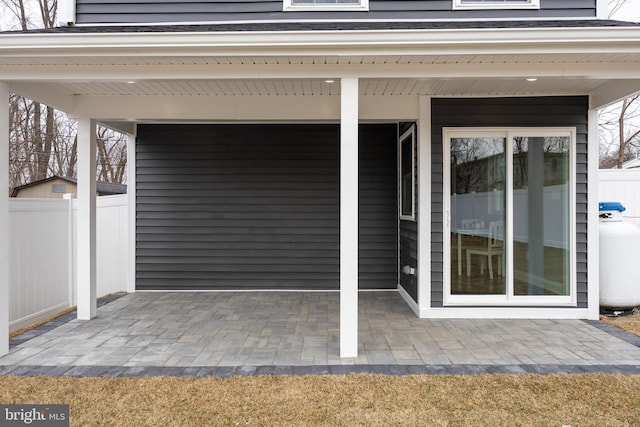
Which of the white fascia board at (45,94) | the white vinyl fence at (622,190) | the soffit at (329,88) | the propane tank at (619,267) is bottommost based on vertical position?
the propane tank at (619,267)

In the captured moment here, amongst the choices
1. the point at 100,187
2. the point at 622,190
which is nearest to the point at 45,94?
the point at 100,187

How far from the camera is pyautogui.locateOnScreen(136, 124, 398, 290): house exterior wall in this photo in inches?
250

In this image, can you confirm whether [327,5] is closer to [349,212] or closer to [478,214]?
[349,212]

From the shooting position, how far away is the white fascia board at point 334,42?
319cm

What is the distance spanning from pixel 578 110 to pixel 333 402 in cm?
429

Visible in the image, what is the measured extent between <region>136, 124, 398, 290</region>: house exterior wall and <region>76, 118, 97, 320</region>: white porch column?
63.2 inches

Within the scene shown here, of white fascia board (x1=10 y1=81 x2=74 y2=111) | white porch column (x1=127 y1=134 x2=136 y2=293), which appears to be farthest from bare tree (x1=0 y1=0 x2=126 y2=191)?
white fascia board (x1=10 y1=81 x2=74 y2=111)

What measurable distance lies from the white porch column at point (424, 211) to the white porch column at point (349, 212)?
59.3 inches

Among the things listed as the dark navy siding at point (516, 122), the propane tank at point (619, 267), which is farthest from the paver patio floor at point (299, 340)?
the propane tank at point (619, 267)

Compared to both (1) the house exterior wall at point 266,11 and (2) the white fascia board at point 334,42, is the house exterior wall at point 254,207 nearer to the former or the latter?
(1) the house exterior wall at point 266,11

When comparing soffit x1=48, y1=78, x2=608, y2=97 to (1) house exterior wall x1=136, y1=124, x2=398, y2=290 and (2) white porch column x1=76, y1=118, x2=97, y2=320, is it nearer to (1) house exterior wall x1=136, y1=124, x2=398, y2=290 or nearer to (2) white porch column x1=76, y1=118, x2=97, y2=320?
(2) white porch column x1=76, y1=118, x2=97, y2=320

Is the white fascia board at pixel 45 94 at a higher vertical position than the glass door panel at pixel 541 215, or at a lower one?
higher

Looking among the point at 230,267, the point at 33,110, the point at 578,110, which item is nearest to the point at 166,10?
the point at 230,267

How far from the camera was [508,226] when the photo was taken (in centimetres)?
475
